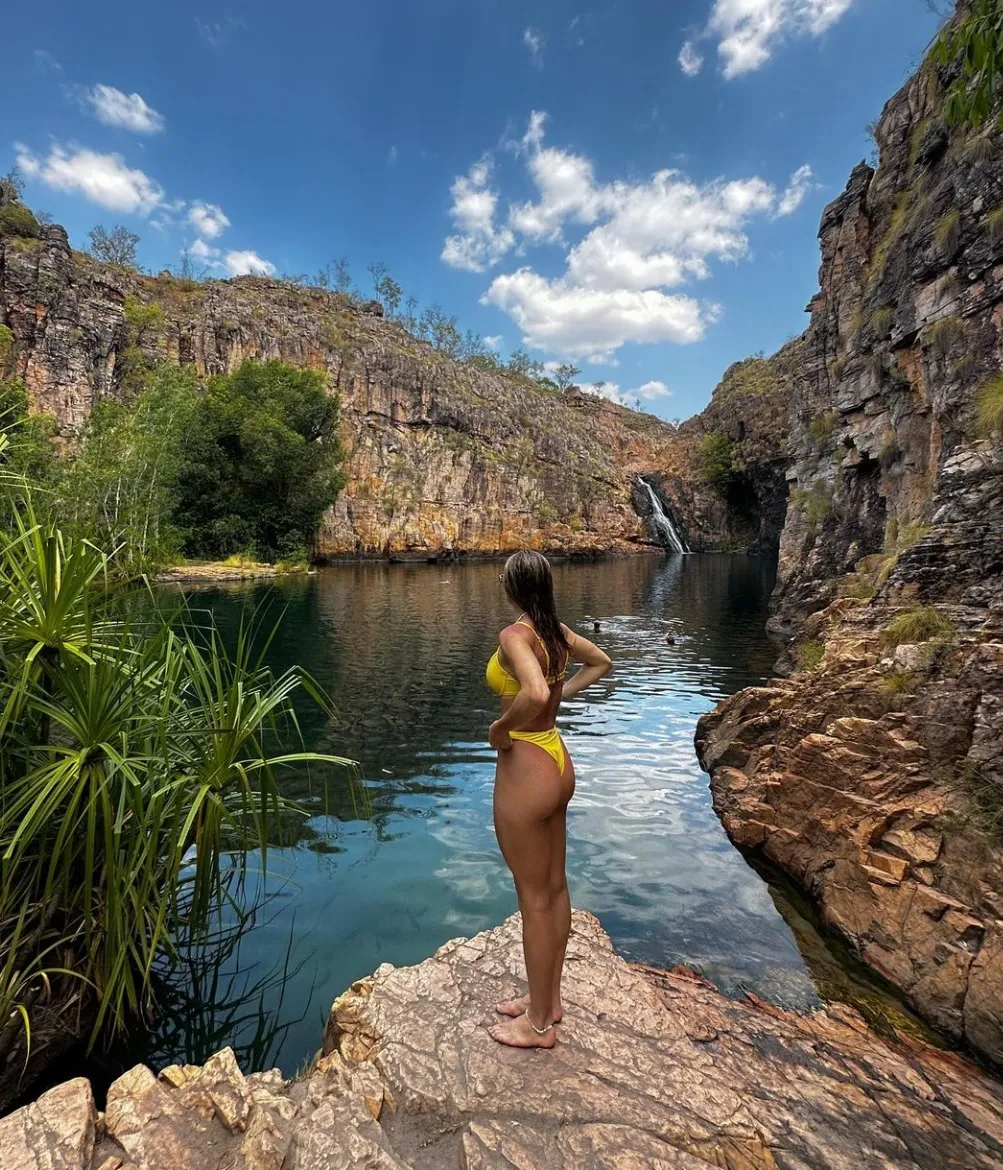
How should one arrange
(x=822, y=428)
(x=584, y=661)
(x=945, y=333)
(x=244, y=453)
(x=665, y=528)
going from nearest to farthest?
(x=584, y=661), (x=945, y=333), (x=822, y=428), (x=244, y=453), (x=665, y=528)

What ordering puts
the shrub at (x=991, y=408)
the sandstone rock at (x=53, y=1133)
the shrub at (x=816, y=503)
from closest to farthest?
the sandstone rock at (x=53, y=1133) < the shrub at (x=991, y=408) < the shrub at (x=816, y=503)

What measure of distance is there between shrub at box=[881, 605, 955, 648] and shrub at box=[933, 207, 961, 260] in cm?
1042

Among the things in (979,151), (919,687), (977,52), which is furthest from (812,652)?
(979,151)

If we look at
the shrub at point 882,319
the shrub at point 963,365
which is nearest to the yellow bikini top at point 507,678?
the shrub at point 963,365

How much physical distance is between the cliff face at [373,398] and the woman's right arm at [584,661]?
5504 centimetres

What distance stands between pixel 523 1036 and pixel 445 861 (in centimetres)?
377

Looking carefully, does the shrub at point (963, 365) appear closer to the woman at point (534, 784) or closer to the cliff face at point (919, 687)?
the cliff face at point (919, 687)

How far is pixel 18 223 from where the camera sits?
49.4 m

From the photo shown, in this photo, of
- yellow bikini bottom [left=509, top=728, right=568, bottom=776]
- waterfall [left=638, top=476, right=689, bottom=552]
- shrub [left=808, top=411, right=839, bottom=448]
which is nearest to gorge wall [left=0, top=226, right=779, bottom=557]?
waterfall [left=638, top=476, right=689, bottom=552]

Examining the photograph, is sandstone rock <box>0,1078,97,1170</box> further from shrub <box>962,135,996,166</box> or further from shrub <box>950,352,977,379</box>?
shrub <box>962,135,996,166</box>

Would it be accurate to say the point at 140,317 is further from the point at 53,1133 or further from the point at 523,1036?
the point at 523,1036

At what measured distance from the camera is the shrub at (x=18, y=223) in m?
48.9

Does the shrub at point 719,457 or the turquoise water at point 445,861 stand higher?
the shrub at point 719,457

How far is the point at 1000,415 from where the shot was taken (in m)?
8.96
